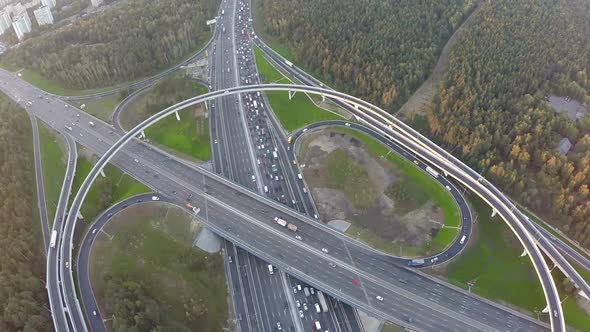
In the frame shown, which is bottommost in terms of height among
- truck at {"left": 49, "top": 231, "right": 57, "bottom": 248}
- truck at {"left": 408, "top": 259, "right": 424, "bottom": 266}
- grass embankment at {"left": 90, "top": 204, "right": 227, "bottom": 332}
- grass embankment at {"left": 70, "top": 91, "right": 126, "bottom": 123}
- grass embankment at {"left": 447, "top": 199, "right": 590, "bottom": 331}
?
grass embankment at {"left": 447, "top": 199, "right": 590, "bottom": 331}

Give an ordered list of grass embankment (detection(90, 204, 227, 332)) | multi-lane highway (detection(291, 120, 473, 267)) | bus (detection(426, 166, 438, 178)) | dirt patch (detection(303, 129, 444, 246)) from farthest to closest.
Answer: bus (detection(426, 166, 438, 178)), dirt patch (detection(303, 129, 444, 246)), multi-lane highway (detection(291, 120, 473, 267)), grass embankment (detection(90, 204, 227, 332))

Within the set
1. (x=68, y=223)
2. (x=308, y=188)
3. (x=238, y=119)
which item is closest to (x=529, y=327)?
(x=308, y=188)

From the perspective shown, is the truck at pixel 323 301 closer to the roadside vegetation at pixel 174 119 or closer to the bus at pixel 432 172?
the bus at pixel 432 172

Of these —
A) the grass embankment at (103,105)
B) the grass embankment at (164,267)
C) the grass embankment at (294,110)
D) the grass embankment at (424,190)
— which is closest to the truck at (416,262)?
the grass embankment at (424,190)

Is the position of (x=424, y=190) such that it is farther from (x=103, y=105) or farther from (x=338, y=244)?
(x=103, y=105)

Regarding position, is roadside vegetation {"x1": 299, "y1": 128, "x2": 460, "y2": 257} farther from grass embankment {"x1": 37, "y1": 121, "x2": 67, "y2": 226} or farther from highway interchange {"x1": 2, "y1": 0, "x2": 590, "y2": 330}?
grass embankment {"x1": 37, "y1": 121, "x2": 67, "y2": 226}

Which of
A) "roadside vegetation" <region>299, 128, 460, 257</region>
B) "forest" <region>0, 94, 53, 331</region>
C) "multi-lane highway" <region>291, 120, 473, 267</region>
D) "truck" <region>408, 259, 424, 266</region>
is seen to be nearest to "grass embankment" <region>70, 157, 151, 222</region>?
"forest" <region>0, 94, 53, 331</region>

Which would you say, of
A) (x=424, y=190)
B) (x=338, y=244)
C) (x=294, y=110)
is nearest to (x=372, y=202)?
(x=424, y=190)

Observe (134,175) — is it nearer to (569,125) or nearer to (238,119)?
(238,119)
